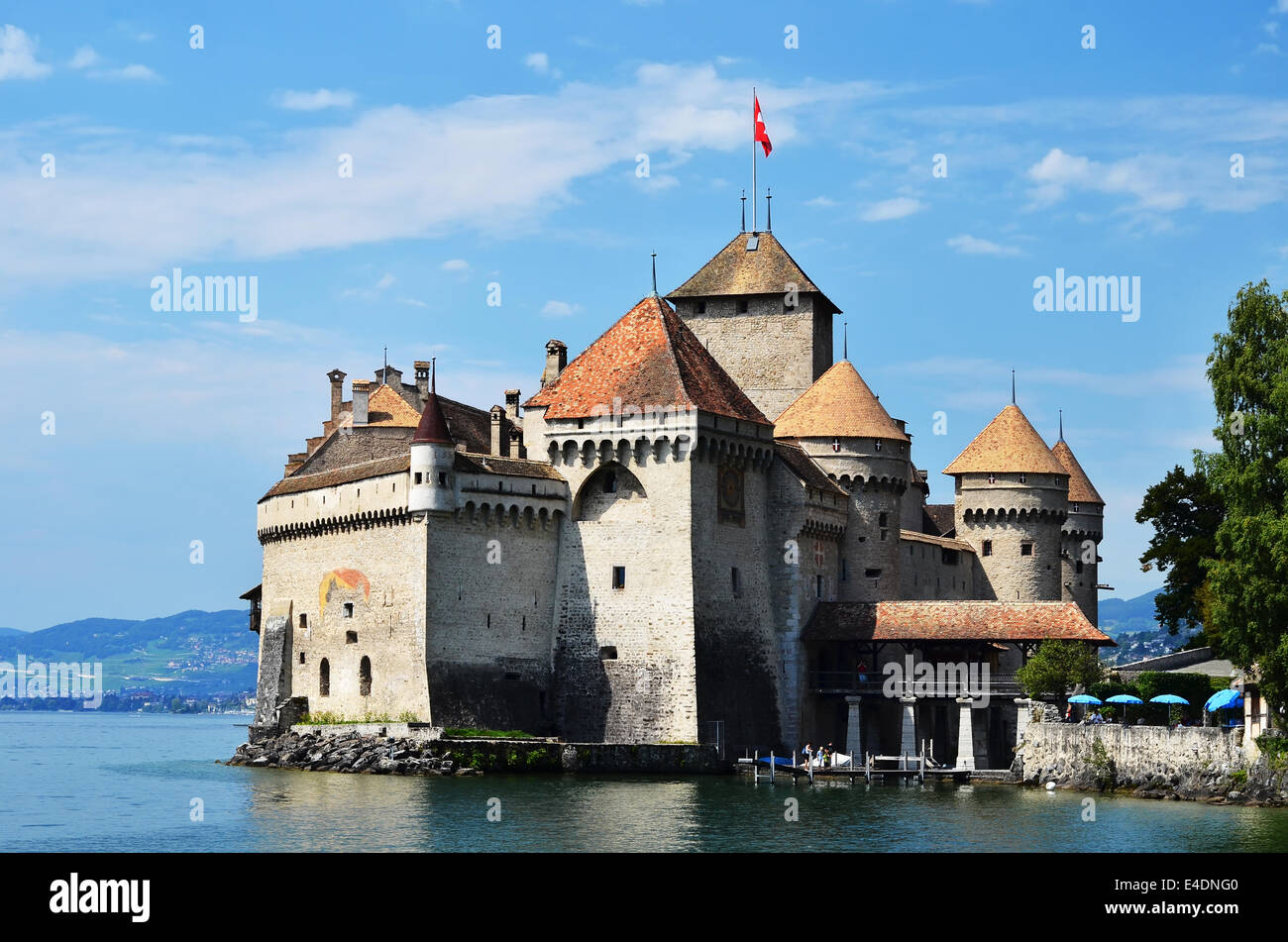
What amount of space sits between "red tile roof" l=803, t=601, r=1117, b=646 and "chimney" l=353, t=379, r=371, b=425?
18354 millimetres

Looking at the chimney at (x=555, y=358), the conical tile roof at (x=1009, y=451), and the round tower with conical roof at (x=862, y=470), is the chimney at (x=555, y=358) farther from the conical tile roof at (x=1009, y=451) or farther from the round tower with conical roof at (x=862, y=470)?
the conical tile roof at (x=1009, y=451)

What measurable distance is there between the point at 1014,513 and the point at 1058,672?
18.0m

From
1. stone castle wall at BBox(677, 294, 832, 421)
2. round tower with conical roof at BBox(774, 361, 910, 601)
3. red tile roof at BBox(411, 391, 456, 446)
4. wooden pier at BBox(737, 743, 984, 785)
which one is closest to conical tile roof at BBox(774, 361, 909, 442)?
round tower with conical roof at BBox(774, 361, 910, 601)

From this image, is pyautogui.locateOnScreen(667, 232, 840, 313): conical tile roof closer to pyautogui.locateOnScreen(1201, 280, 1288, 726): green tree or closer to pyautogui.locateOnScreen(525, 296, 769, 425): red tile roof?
pyautogui.locateOnScreen(525, 296, 769, 425): red tile roof

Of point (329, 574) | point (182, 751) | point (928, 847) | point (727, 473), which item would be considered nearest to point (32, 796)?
point (329, 574)

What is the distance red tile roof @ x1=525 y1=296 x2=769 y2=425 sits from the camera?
62.2 metres

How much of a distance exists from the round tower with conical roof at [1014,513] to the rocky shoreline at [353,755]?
94.4 ft

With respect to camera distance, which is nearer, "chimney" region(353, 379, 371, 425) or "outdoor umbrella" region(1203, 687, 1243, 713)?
"outdoor umbrella" region(1203, 687, 1243, 713)

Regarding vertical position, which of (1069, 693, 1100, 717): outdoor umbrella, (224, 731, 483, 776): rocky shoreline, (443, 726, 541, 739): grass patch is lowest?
(224, 731, 483, 776): rocky shoreline

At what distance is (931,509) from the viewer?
292 ft

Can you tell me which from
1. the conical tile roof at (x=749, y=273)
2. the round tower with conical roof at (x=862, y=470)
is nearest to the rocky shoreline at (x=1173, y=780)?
the round tower with conical roof at (x=862, y=470)

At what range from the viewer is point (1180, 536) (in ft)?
247

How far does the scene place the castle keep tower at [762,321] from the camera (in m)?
76.6
